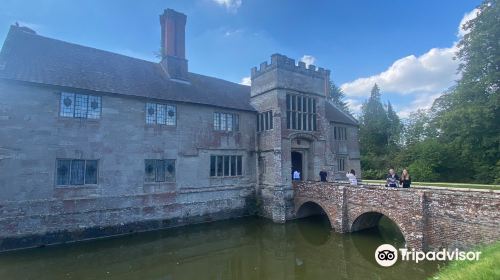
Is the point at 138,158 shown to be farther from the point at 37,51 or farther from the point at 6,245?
the point at 37,51

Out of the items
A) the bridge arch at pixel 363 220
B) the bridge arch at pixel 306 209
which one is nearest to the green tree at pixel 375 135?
the bridge arch at pixel 306 209

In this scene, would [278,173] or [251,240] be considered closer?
[251,240]

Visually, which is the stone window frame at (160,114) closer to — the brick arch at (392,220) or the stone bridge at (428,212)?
the stone bridge at (428,212)

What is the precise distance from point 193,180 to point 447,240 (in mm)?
13539

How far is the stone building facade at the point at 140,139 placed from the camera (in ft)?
42.8

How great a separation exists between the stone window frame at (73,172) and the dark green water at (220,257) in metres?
2.97

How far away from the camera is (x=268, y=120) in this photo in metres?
20.2

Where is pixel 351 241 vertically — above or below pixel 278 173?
below

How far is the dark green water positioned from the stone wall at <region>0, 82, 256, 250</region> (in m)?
1.19

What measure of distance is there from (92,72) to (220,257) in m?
12.7

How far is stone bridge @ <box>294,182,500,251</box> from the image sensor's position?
9.88 m

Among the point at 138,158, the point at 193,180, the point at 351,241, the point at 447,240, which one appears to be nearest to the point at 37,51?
the point at 138,158

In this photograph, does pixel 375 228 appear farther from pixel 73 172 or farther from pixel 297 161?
pixel 73 172

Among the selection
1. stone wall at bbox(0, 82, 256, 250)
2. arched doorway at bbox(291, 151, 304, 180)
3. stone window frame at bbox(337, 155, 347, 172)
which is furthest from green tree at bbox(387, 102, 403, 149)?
stone wall at bbox(0, 82, 256, 250)
